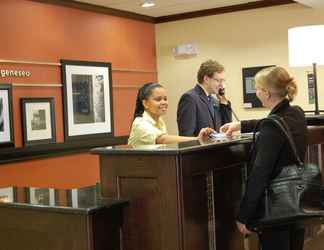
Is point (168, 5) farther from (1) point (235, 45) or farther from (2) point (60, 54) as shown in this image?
(2) point (60, 54)

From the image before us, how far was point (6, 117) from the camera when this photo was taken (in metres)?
4.74

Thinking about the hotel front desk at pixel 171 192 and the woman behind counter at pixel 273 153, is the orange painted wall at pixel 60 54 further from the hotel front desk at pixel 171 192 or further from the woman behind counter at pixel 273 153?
the woman behind counter at pixel 273 153

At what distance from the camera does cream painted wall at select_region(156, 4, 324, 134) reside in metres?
6.02

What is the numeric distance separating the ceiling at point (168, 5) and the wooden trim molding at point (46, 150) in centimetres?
157

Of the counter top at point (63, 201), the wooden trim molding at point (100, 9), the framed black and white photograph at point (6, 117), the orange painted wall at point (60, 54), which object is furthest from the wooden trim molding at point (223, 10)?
the counter top at point (63, 201)

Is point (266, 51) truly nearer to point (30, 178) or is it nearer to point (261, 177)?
point (30, 178)

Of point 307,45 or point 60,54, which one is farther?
point 60,54

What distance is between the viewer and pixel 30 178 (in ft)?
16.5

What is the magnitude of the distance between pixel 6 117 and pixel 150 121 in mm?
2205

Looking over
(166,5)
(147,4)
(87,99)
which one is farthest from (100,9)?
(87,99)

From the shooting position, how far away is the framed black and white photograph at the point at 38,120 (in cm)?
496

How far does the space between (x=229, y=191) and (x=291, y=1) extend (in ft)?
13.2

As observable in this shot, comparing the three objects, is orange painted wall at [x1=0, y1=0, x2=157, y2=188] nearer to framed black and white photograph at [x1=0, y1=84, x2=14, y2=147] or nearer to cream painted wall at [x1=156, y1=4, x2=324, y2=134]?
framed black and white photograph at [x1=0, y1=84, x2=14, y2=147]

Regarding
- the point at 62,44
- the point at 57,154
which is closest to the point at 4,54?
the point at 62,44
